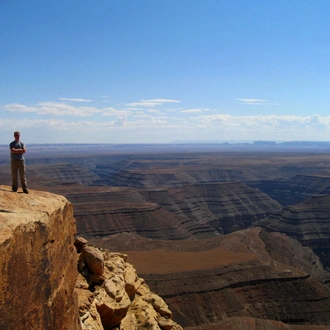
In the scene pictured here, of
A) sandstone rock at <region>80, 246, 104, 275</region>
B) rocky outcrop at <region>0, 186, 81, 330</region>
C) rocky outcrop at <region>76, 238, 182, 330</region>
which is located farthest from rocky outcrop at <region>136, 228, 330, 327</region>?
rocky outcrop at <region>0, 186, 81, 330</region>

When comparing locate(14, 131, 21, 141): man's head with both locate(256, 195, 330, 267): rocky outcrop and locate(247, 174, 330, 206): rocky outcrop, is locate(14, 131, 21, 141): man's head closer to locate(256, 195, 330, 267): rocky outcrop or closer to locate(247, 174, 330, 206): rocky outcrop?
locate(256, 195, 330, 267): rocky outcrop

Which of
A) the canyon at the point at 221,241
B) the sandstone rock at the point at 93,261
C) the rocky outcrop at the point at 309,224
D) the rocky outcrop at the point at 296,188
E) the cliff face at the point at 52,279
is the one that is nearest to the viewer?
the cliff face at the point at 52,279

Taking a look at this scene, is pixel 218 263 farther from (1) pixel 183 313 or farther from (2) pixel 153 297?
(2) pixel 153 297

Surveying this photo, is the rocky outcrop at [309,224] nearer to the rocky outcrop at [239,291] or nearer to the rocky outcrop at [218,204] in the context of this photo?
the rocky outcrop at [218,204]

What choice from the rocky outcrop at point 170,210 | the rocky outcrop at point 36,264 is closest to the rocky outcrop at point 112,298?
the rocky outcrop at point 36,264

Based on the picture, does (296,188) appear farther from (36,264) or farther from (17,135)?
(36,264)

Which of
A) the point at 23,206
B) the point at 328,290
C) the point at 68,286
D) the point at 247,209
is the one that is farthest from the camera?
the point at 247,209

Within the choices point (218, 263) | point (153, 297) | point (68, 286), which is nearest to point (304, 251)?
point (218, 263)
